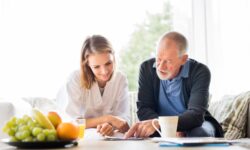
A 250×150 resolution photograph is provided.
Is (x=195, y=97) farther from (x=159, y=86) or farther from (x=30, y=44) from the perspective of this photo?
(x=30, y=44)

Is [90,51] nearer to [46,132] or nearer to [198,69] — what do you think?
[198,69]

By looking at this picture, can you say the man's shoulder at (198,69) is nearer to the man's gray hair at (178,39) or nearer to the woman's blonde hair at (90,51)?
the man's gray hair at (178,39)

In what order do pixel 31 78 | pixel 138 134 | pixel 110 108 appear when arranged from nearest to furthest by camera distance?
1. pixel 138 134
2. pixel 110 108
3. pixel 31 78

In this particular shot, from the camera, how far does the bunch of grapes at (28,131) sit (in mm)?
1758

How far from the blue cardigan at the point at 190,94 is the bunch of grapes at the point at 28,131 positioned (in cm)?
111

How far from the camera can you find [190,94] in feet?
9.86

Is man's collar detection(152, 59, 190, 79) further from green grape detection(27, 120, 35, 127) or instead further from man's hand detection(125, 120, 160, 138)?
green grape detection(27, 120, 35, 127)

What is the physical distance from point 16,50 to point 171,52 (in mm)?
1992

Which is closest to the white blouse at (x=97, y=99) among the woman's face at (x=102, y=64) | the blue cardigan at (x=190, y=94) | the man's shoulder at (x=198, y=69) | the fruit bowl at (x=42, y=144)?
the woman's face at (x=102, y=64)

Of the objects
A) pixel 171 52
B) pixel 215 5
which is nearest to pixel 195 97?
pixel 171 52

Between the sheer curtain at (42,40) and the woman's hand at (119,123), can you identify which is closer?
the woman's hand at (119,123)

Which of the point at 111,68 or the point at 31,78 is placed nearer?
the point at 111,68

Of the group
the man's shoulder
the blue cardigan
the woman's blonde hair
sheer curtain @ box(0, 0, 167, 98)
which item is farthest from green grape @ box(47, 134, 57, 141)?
sheer curtain @ box(0, 0, 167, 98)

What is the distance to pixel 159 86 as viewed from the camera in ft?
10.2
